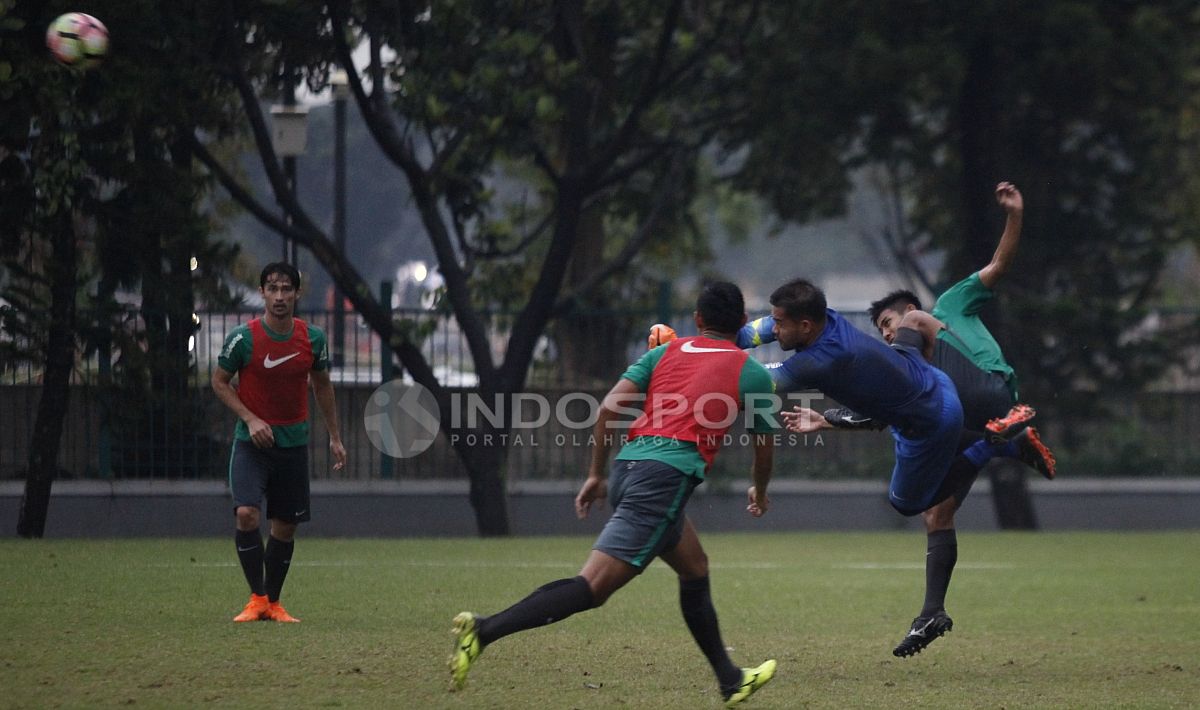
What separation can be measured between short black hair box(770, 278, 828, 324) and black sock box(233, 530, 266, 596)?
144 inches

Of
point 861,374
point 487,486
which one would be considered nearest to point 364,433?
point 487,486

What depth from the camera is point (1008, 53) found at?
19.0 m

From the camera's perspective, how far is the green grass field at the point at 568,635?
678cm

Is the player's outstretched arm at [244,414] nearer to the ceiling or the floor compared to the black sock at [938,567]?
nearer to the ceiling

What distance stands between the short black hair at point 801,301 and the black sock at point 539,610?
5.03 feet

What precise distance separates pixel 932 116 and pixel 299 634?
45.6 feet

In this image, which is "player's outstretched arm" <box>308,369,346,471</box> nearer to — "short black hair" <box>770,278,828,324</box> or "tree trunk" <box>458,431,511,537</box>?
"short black hair" <box>770,278,828,324</box>

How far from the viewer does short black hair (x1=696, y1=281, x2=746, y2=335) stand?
22.0 feet

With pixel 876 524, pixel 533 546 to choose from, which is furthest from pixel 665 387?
pixel 876 524

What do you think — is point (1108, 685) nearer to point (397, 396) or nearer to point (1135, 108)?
point (397, 396)

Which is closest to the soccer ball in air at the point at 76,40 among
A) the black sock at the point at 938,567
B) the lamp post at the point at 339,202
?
the lamp post at the point at 339,202

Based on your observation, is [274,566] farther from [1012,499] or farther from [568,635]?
[1012,499]

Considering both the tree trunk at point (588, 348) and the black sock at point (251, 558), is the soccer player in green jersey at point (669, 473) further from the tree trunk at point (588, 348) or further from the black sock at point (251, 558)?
the tree trunk at point (588, 348)

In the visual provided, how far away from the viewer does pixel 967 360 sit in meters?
8.76
